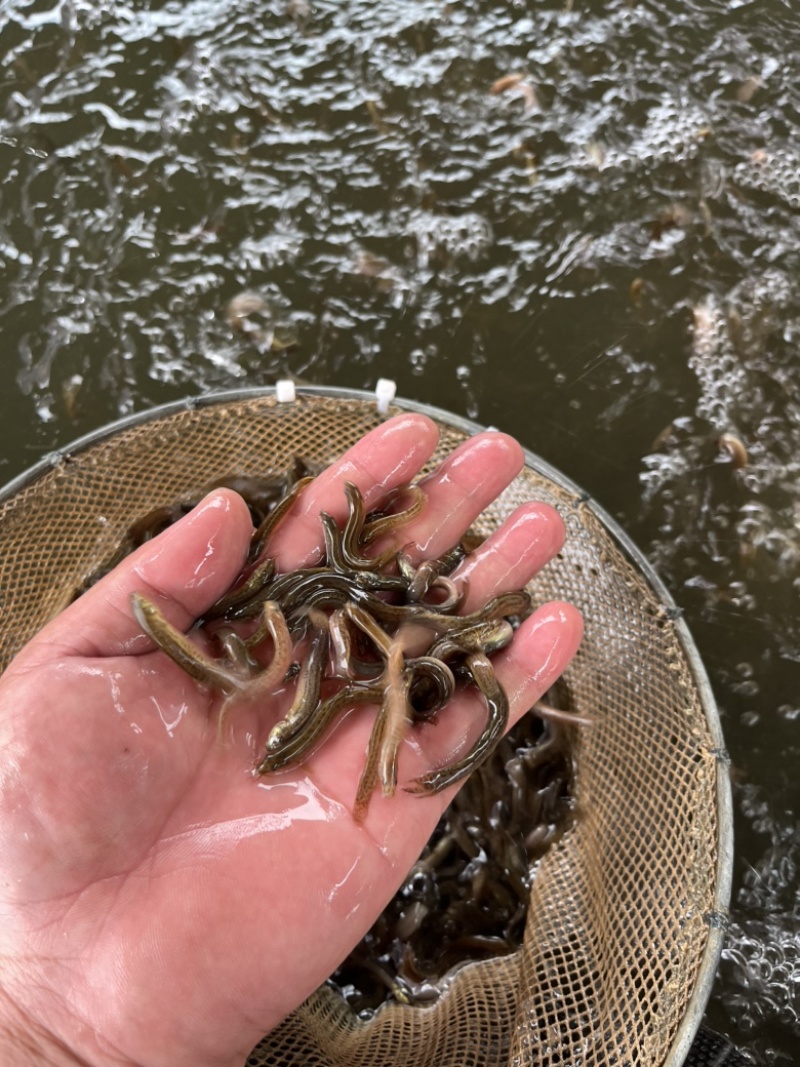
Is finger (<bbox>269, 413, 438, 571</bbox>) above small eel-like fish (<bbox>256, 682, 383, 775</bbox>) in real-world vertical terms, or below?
above

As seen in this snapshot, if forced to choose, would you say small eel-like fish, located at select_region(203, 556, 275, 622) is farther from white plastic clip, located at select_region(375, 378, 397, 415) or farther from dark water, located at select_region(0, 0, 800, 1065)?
dark water, located at select_region(0, 0, 800, 1065)

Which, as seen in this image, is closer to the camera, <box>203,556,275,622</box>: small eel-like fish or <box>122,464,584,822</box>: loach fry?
<box>122,464,584,822</box>: loach fry

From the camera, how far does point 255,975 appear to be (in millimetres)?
2236

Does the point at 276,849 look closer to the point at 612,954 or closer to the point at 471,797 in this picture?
the point at 471,797

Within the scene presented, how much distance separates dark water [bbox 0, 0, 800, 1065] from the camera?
12.7 feet

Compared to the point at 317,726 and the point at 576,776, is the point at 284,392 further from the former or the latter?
the point at 576,776

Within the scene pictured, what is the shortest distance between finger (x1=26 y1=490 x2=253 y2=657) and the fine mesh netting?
29.7 inches

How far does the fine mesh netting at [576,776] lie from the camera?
103 inches

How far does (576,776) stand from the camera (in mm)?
3174

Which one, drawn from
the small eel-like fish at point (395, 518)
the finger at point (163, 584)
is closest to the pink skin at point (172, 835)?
the finger at point (163, 584)

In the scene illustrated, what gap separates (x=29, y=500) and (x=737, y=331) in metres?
3.38

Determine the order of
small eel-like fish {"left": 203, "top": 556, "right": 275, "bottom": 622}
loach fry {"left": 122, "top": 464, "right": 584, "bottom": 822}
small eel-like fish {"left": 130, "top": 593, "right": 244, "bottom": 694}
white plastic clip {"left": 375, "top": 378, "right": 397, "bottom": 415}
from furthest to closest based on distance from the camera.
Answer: white plastic clip {"left": 375, "top": 378, "right": 397, "bottom": 415} < small eel-like fish {"left": 203, "top": 556, "right": 275, "bottom": 622} < loach fry {"left": 122, "top": 464, "right": 584, "bottom": 822} < small eel-like fish {"left": 130, "top": 593, "right": 244, "bottom": 694}

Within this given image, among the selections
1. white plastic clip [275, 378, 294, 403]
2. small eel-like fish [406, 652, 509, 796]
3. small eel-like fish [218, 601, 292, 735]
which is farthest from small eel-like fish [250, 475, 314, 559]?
small eel-like fish [406, 652, 509, 796]

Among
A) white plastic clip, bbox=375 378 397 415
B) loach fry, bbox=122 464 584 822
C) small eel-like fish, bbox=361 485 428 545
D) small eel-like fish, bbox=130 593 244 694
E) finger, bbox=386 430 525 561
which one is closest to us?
small eel-like fish, bbox=130 593 244 694
